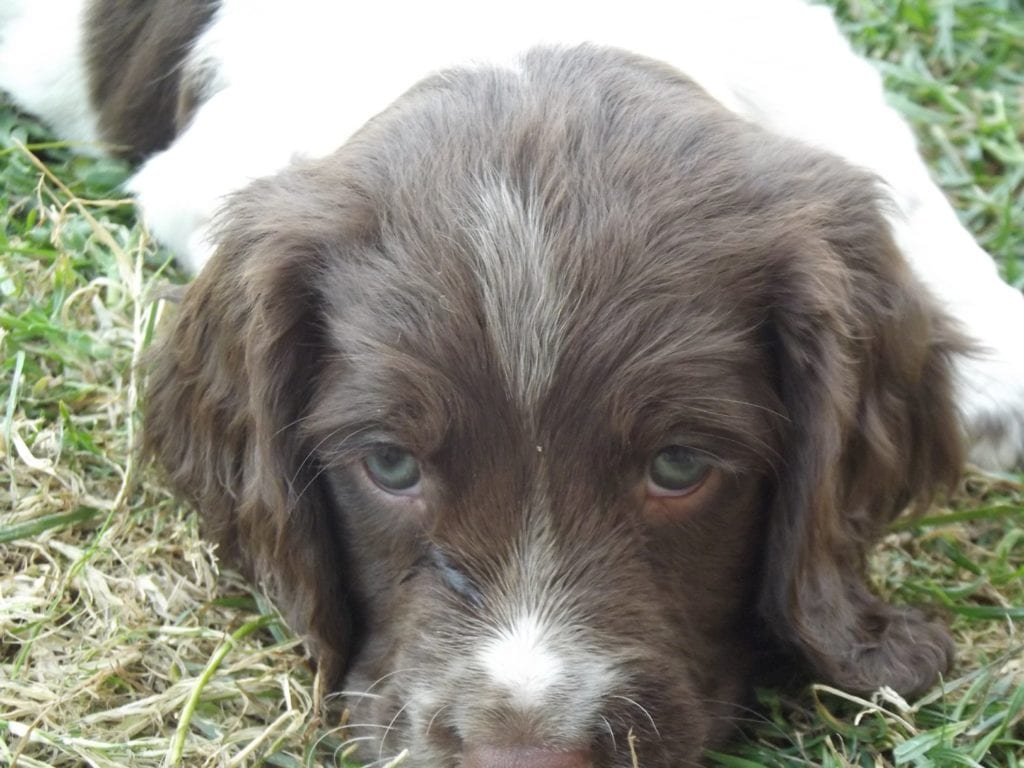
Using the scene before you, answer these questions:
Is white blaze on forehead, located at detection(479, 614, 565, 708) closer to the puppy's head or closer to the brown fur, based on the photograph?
the puppy's head

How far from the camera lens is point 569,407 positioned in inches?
110

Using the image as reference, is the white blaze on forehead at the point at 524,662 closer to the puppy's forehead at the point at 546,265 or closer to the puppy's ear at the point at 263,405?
the puppy's forehead at the point at 546,265

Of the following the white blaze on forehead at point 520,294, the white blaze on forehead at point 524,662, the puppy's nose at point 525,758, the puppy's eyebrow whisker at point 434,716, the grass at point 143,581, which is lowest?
the grass at point 143,581

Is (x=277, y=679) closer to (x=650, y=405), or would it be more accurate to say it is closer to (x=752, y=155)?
(x=650, y=405)

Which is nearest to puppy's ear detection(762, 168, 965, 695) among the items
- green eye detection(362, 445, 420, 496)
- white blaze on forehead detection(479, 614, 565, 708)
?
white blaze on forehead detection(479, 614, 565, 708)

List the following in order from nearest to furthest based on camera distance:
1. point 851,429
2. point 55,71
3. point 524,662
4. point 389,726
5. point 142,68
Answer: point 524,662 < point 389,726 < point 851,429 < point 142,68 < point 55,71

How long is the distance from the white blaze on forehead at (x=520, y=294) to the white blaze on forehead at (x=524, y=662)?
0.44m

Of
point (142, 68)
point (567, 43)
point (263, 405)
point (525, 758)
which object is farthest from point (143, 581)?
point (142, 68)

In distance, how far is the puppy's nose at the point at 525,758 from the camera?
2.63 metres

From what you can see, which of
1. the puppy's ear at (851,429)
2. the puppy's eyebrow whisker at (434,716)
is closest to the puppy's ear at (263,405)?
the puppy's eyebrow whisker at (434,716)

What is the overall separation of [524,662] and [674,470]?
0.48 m

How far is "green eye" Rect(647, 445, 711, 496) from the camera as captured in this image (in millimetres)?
2877

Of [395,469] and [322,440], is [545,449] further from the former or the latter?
[322,440]

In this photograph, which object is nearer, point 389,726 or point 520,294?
point 520,294
